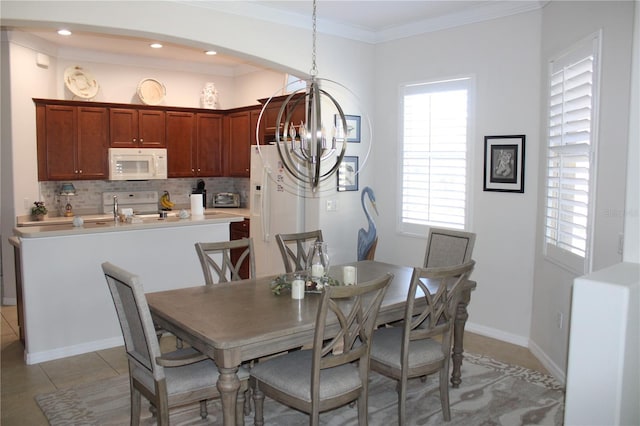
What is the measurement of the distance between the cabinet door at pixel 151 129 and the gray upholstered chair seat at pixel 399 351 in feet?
15.9

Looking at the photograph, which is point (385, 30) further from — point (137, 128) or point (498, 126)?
point (137, 128)

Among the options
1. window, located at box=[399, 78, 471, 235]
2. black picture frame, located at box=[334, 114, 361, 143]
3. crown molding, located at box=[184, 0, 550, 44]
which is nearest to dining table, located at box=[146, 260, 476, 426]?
window, located at box=[399, 78, 471, 235]

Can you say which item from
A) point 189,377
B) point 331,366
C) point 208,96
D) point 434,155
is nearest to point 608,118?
point 434,155

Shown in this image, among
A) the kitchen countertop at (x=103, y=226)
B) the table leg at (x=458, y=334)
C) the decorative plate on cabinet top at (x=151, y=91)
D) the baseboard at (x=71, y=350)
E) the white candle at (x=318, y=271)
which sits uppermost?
the decorative plate on cabinet top at (x=151, y=91)

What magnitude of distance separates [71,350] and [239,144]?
3843 mm

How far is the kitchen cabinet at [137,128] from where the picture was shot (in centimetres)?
671

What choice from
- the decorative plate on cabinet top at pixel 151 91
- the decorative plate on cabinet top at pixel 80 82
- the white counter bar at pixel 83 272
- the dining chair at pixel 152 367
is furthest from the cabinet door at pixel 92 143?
the dining chair at pixel 152 367

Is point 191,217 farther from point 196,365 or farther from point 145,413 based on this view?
point 196,365

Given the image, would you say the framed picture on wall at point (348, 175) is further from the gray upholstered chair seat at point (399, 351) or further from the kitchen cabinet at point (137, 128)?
the kitchen cabinet at point (137, 128)

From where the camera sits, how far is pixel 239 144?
24.3ft

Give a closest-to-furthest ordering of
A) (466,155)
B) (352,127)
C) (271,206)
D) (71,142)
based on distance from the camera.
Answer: (466,155) → (352,127) → (271,206) → (71,142)

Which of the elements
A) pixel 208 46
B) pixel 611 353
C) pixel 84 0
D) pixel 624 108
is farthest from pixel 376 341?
pixel 84 0

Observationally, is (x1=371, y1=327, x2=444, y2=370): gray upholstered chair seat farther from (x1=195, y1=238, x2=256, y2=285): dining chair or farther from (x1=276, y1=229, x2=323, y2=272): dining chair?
(x1=195, y1=238, x2=256, y2=285): dining chair

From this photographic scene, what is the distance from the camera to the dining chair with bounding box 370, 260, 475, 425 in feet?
9.73
